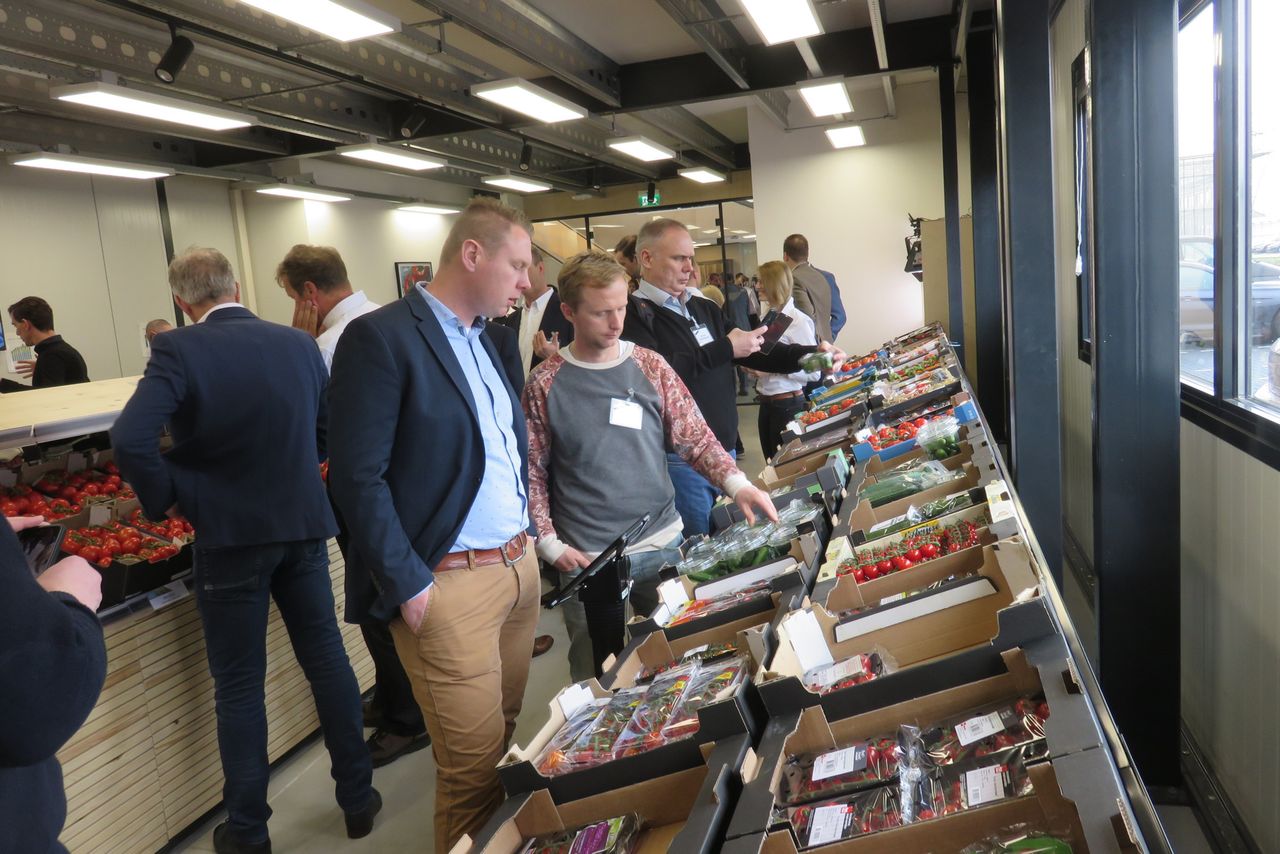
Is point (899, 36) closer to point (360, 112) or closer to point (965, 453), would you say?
point (360, 112)

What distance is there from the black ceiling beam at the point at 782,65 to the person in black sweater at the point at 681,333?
15.2 ft

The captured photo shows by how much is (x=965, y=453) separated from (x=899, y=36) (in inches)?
246

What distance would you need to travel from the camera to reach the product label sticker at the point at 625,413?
278cm

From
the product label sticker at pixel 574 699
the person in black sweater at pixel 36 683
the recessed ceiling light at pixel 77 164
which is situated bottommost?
the product label sticker at pixel 574 699

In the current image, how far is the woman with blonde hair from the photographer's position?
5.92 meters

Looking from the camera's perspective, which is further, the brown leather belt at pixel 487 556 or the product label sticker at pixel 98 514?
the product label sticker at pixel 98 514

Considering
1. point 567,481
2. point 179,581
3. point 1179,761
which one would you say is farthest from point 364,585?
point 1179,761

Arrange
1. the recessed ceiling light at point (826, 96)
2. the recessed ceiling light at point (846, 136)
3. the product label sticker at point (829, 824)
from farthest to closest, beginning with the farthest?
the recessed ceiling light at point (846, 136)
the recessed ceiling light at point (826, 96)
the product label sticker at point (829, 824)

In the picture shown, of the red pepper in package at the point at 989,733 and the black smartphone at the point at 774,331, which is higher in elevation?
the black smartphone at the point at 774,331

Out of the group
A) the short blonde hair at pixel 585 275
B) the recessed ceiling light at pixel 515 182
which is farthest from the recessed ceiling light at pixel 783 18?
the recessed ceiling light at pixel 515 182

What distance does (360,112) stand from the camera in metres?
8.16

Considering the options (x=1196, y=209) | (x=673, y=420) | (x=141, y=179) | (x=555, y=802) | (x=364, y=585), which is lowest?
(x=555, y=802)

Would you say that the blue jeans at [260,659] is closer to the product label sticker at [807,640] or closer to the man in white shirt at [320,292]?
the man in white shirt at [320,292]

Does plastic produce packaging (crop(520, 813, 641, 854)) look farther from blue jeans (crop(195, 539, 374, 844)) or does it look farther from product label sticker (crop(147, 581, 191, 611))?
product label sticker (crop(147, 581, 191, 611))
